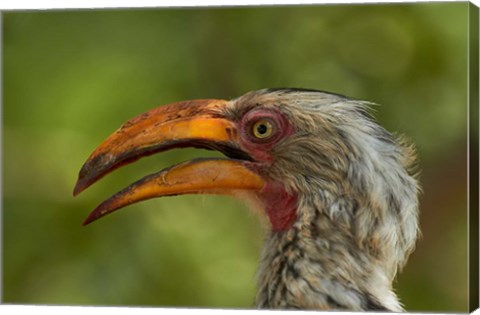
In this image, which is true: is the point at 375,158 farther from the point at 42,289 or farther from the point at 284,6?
the point at 42,289

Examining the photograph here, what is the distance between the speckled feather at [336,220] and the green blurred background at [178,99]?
1.00 feet

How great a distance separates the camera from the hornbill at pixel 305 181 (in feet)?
17.1

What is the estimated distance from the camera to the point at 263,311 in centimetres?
542

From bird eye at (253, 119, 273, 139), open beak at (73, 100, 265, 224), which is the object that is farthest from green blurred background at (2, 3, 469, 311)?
bird eye at (253, 119, 273, 139)

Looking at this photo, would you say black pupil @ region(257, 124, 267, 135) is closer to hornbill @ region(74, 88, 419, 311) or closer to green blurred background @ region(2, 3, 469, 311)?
hornbill @ region(74, 88, 419, 311)

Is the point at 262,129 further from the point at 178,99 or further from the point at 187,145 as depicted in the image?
the point at 178,99

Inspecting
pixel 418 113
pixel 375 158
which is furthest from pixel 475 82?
pixel 375 158

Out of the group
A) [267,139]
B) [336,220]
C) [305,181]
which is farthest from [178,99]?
[336,220]

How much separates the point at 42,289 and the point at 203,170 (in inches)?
54.4

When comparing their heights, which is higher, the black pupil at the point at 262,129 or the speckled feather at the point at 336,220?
the black pupil at the point at 262,129

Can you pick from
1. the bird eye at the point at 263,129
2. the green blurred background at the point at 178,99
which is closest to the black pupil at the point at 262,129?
the bird eye at the point at 263,129

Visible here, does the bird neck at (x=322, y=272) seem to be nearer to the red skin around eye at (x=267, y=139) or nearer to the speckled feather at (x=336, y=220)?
the speckled feather at (x=336, y=220)

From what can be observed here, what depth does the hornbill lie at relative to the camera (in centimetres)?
521

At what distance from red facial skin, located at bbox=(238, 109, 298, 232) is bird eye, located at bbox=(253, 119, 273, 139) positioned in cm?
1
